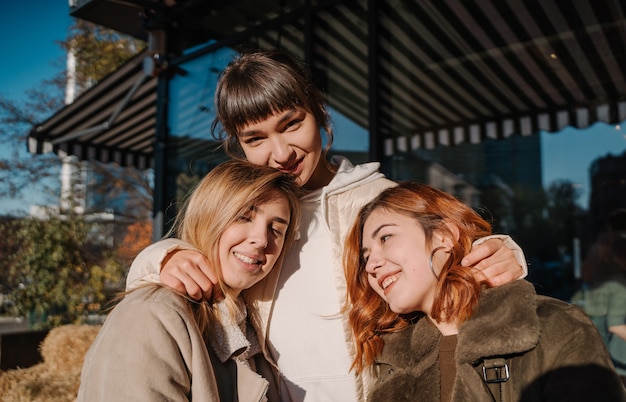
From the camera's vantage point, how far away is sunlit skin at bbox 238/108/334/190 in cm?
165

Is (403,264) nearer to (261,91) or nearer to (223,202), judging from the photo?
(223,202)

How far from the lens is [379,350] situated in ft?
5.42

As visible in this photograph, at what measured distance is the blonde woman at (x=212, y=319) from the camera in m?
1.19

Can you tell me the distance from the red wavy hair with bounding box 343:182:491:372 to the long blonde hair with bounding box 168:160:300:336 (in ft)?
0.86

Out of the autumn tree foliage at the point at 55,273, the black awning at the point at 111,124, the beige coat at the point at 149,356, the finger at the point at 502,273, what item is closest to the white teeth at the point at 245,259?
the beige coat at the point at 149,356

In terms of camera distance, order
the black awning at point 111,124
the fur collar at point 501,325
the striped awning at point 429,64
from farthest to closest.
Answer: the black awning at point 111,124 < the striped awning at point 429,64 < the fur collar at point 501,325

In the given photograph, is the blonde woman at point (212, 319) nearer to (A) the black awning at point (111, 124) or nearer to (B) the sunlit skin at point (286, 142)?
(B) the sunlit skin at point (286, 142)

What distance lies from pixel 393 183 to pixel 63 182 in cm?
992

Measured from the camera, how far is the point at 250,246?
1501mm

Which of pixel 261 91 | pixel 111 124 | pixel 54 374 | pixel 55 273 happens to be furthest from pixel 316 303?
pixel 55 273

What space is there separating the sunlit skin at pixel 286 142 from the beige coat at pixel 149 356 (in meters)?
0.54

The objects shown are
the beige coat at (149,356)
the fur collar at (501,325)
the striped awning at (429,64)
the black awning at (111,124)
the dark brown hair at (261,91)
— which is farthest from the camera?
the black awning at (111,124)

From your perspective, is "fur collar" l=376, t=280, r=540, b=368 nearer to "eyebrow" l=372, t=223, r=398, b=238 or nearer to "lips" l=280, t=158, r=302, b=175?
"eyebrow" l=372, t=223, r=398, b=238

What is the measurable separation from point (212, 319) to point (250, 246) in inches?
9.1
